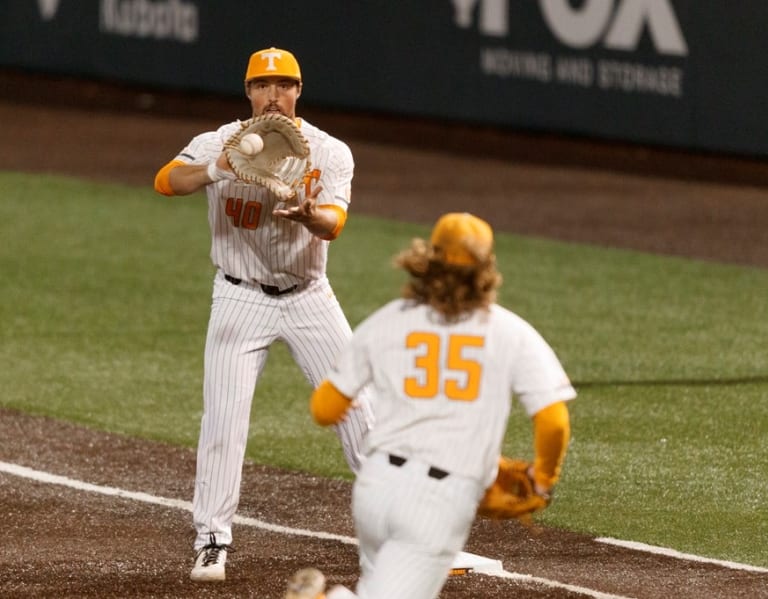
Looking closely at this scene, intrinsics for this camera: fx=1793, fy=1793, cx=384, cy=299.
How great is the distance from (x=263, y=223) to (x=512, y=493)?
2.27 metres

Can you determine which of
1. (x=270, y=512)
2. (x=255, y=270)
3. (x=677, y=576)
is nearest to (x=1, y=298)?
(x=270, y=512)

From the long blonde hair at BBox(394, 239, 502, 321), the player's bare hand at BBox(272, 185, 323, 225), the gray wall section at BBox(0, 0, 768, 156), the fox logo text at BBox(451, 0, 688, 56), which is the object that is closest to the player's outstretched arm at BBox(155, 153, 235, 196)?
the player's bare hand at BBox(272, 185, 323, 225)

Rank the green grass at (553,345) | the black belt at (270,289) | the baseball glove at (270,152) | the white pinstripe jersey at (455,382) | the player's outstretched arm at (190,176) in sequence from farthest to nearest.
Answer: the green grass at (553,345) < the black belt at (270,289) < the player's outstretched arm at (190,176) < the baseball glove at (270,152) < the white pinstripe jersey at (455,382)

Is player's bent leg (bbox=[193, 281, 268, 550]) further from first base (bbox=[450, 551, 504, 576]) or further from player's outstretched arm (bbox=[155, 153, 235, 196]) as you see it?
first base (bbox=[450, 551, 504, 576])

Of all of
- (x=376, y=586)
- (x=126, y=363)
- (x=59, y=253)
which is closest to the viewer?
(x=376, y=586)

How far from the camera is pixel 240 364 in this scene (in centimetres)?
738

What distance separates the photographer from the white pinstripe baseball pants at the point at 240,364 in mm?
7320

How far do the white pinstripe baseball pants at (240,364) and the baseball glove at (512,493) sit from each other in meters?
2.00

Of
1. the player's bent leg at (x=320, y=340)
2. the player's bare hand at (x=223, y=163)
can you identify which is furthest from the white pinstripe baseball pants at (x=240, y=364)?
the player's bare hand at (x=223, y=163)

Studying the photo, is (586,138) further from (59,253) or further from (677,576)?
(677,576)

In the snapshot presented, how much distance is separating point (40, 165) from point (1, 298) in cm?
779

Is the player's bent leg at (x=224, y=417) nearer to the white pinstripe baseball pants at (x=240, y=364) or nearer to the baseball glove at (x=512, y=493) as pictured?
the white pinstripe baseball pants at (x=240, y=364)

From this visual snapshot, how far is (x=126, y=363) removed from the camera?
11602mm

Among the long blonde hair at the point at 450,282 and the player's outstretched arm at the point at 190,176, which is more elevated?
the player's outstretched arm at the point at 190,176
